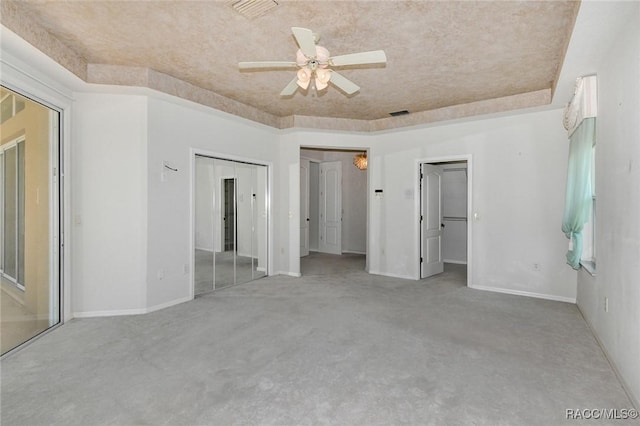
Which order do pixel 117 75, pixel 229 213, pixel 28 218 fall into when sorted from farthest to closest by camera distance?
pixel 229 213
pixel 117 75
pixel 28 218

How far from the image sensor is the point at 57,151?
363cm

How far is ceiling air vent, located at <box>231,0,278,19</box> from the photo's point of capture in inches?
100.0

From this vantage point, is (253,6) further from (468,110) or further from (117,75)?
(468,110)

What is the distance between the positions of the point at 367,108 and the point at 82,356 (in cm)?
468

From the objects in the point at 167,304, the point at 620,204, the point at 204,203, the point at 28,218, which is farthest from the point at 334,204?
the point at 620,204

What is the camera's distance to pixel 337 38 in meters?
3.05

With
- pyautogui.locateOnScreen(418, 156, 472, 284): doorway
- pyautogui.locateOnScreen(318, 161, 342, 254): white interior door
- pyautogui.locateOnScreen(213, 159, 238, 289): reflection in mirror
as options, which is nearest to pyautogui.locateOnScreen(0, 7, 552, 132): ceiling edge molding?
pyautogui.locateOnScreen(418, 156, 472, 284): doorway

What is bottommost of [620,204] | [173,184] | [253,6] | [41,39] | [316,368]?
[316,368]

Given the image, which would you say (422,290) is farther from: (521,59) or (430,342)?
(521,59)

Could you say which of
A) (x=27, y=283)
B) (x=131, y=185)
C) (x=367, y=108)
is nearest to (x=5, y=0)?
(x=131, y=185)

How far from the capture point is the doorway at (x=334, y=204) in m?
8.69

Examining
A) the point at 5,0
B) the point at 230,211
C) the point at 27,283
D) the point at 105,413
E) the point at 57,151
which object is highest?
the point at 5,0

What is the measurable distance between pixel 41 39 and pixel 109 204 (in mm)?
1709

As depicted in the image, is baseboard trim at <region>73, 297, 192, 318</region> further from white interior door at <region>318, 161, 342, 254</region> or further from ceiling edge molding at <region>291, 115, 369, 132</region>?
white interior door at <region>318, 161, 342, 254</region>
